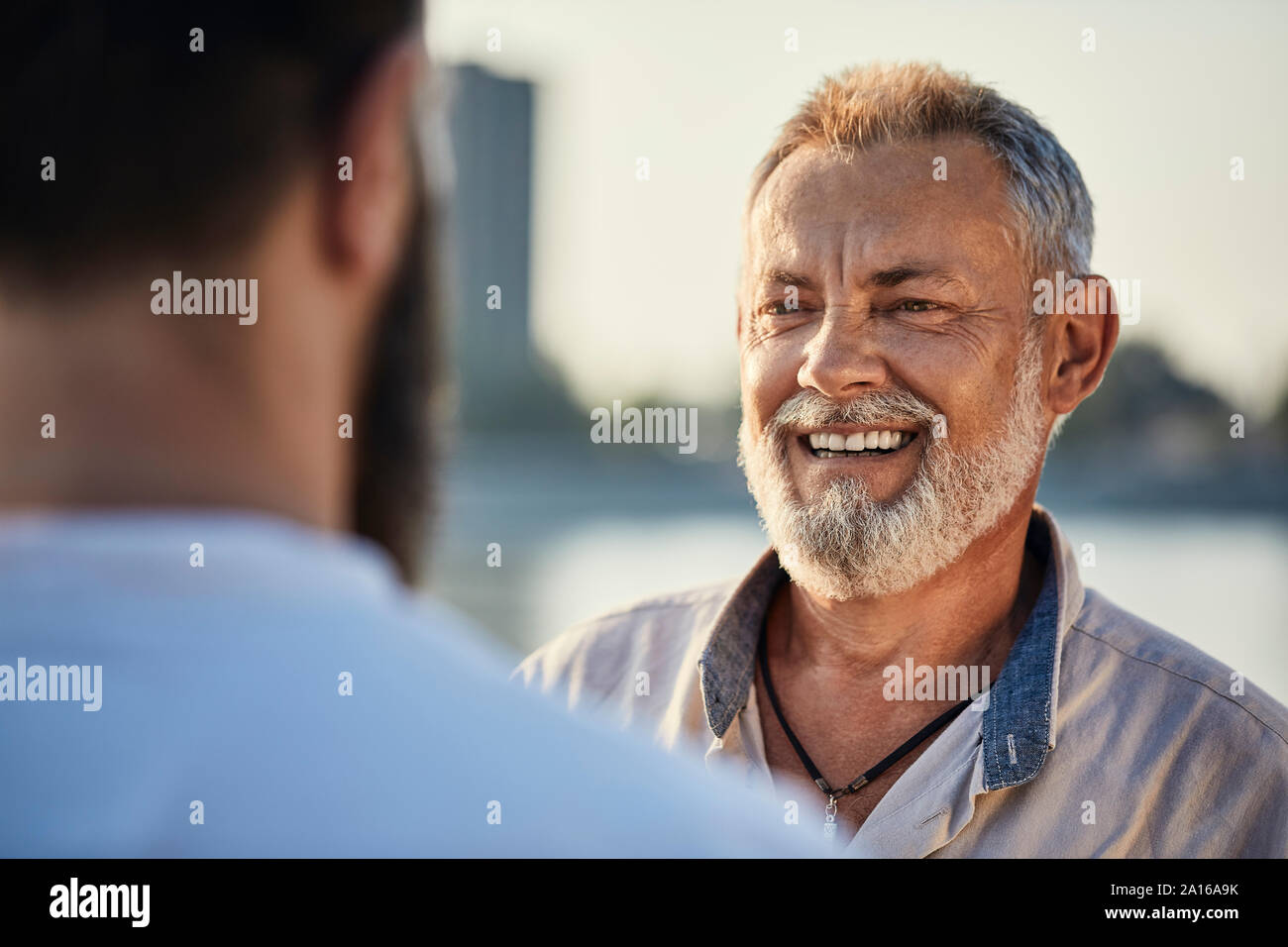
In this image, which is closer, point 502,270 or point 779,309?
point 779,309

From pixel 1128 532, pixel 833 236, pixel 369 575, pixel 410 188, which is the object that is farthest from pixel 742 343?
pixel 1128 532

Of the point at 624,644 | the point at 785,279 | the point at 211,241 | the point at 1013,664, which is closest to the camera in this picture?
the point at 211,241

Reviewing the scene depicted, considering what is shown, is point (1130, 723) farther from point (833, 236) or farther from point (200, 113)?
point (200, 113)

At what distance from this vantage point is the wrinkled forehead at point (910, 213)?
2256 millimetres

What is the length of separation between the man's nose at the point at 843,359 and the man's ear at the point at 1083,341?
43cm

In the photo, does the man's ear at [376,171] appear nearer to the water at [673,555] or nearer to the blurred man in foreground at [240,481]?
the blurred man in foreground at [240,481]

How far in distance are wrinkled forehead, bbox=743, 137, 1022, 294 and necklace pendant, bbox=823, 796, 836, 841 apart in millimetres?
1011

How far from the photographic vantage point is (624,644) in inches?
101

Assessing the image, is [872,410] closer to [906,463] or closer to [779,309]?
[906,463]

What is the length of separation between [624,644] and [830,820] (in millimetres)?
636

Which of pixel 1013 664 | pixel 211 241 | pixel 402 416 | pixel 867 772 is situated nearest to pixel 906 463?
pixel 1013 664

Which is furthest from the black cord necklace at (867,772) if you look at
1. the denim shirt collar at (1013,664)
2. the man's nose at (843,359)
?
the man's nose at (843,359)

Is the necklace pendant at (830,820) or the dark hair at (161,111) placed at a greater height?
the dark hair at (161,111)
